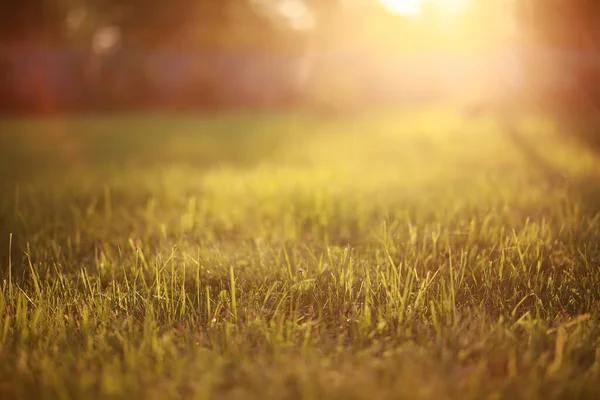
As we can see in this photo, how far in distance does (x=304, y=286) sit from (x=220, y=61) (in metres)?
13.3

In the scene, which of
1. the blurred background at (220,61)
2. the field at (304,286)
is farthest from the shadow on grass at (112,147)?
the blurred background at (220,61)

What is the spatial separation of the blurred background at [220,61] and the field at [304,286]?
6.22 m

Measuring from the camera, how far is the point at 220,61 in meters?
14.5

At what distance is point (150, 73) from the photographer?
13836mm

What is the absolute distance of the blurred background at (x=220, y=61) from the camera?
1298 cm

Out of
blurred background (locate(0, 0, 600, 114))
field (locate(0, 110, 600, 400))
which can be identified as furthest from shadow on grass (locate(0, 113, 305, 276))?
blurred background (locate(0, 0, 600, 114))

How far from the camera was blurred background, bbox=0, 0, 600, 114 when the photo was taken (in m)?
13.0

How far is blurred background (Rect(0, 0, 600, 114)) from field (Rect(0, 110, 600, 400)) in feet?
20.4

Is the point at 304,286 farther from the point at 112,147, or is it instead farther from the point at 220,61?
the point at 220,61

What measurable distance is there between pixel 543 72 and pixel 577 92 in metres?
0.89

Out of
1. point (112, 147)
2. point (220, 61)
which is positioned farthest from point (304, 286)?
point (220, 61)

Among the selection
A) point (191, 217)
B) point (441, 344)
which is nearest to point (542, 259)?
point (441, 344)

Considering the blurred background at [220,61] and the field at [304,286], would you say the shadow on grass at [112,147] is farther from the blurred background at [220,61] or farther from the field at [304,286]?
the blurred background at [220,61]

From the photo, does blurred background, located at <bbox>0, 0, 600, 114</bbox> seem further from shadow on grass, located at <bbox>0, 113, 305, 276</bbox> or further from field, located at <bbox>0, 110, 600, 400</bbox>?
field, located at <bbox>0, 110, 600, 400</bbox>
